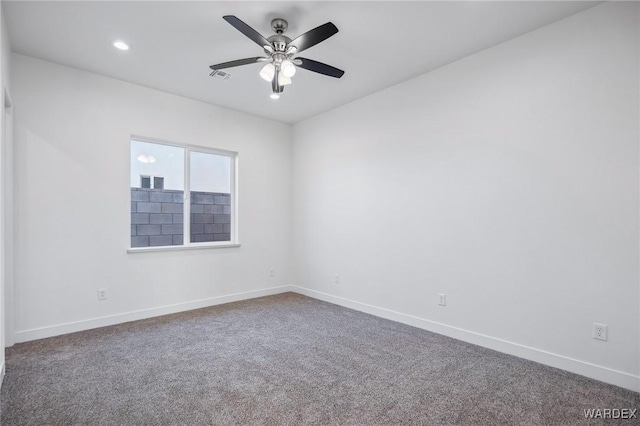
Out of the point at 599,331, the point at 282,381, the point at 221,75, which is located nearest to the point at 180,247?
the point at 221,75

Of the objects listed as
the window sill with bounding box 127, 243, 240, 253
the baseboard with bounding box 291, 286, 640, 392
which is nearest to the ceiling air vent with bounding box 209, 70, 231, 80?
A: the window sill with bounding box 127, 243, 240, 253

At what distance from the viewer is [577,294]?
2.50 meters

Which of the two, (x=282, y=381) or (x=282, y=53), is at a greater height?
(x=282, y=53)

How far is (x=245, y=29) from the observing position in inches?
87.8

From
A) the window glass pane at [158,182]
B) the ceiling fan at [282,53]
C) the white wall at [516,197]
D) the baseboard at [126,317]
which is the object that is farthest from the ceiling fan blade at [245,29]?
the baseboard at [126,317]

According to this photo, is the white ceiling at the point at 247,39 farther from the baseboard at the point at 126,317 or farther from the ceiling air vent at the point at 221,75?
the baseboard at the point at 126,317

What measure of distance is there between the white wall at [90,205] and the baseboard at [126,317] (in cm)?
1

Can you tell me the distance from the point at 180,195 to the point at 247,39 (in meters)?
2.27

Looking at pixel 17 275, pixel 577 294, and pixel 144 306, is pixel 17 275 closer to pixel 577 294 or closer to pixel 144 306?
pixel 144 306

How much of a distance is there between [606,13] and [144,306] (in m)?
5.06

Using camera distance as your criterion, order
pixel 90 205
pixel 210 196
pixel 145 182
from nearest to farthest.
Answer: pixel 90 205
pixel 145 182
pixel 210 196

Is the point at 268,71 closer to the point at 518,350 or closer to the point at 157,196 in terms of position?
the point at 157,196

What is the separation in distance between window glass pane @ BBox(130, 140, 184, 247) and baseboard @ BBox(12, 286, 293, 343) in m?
0.79

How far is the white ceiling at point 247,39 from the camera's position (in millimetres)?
2420
